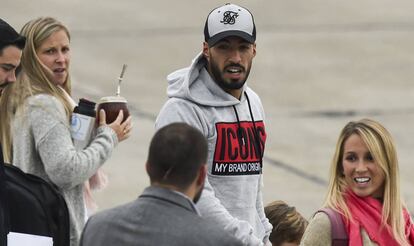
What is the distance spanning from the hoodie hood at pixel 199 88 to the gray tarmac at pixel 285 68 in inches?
168

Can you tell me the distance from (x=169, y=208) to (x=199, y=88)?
179 centimetres

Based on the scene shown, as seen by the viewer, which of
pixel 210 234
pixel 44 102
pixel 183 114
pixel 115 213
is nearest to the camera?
pixel 210 234

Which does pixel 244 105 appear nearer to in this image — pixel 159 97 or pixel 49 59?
pixel 49 59

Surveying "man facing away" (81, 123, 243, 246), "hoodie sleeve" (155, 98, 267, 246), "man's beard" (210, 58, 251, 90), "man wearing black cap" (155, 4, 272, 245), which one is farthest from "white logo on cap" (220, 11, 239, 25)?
"man facing away" (81, 123, 243, 246)

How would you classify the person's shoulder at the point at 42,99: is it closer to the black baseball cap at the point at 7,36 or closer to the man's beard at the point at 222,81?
the black baseball cap at the point at 7,36

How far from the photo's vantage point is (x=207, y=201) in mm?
5801

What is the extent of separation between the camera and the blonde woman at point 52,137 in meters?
6.07

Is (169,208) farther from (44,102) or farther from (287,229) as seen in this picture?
(287,229)

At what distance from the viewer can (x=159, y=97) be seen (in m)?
13.6

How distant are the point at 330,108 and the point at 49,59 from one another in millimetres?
7185

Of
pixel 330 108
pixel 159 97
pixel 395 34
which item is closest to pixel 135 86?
pixel 159 97

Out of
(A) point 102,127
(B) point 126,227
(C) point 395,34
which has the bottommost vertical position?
(B) point 126,227

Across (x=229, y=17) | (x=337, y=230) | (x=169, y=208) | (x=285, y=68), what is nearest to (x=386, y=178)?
(x=337, y=230)

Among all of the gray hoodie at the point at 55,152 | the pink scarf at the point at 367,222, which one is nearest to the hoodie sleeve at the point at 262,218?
the pink scarf at the point at 367,222
